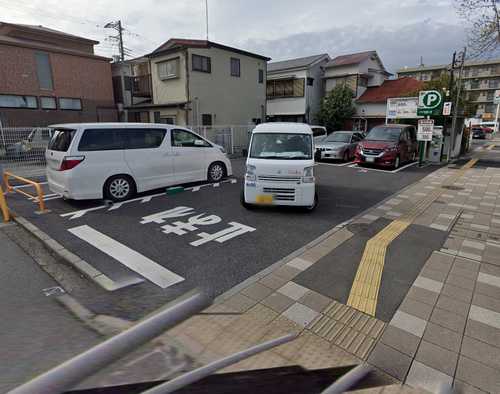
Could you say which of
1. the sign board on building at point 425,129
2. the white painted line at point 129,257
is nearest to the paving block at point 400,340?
the white painted line at point 129,257

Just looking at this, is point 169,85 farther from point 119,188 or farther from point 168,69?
point 119,188

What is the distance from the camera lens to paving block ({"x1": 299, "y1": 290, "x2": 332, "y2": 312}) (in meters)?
2.87

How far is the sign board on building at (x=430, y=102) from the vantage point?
445 inches

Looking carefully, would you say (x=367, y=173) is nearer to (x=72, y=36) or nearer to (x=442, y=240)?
(x=442, y=240)

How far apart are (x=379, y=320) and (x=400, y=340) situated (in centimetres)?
28

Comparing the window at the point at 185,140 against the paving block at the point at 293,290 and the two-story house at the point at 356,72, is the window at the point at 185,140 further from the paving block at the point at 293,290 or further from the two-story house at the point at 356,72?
the two-story house at the point at 356,72

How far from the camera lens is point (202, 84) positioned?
16453 mm

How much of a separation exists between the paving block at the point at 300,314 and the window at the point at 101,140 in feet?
17.2

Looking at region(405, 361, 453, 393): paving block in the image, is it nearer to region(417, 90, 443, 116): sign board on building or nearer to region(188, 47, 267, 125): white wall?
region(417, 90, 443, 116): sign board on building

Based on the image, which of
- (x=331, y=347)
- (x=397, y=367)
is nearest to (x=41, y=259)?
(x=331, y=347)

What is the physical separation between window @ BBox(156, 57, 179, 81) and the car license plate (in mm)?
13378

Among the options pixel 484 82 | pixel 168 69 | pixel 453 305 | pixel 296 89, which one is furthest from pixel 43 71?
pixel 484 82

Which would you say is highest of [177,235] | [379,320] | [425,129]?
[425,129]

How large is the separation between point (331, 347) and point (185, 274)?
1.89m
